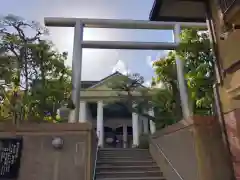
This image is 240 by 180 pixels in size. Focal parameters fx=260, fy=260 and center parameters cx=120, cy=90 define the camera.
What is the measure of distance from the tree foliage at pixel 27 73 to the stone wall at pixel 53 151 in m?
1.50

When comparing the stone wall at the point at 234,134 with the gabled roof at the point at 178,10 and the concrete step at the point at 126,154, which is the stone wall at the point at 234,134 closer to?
the gabled roof at the point at 178,10

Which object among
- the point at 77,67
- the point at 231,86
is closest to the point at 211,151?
the point at 231,86

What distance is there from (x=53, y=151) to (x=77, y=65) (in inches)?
197

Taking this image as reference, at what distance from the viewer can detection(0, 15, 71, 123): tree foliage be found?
732 centimetres

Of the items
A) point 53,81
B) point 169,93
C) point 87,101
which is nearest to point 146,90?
point 169,93

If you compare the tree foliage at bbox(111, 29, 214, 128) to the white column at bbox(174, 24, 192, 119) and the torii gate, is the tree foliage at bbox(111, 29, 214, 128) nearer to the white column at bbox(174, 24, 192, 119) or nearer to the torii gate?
the white column at bbox(174, 24, 192, 119)

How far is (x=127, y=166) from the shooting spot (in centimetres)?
788

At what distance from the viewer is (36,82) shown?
302 inches

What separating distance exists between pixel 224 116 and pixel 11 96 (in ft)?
18.7

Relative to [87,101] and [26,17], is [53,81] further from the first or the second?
[87,101]

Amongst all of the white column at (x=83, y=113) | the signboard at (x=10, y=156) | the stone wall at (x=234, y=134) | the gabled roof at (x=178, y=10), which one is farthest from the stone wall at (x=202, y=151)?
the white column at (x=83, y=113)

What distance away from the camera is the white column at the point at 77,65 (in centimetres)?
955

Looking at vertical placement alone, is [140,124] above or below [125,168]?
above

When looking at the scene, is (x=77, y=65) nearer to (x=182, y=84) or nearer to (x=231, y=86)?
(x=182, y=84)
